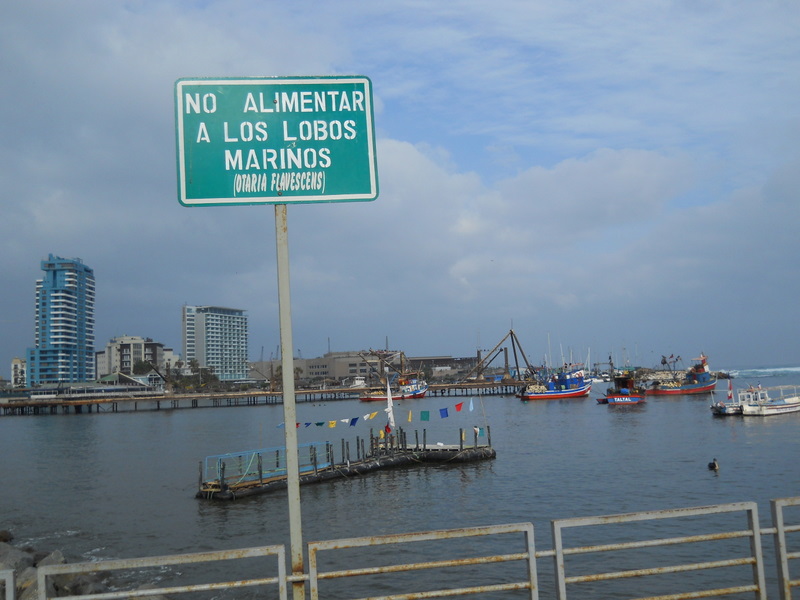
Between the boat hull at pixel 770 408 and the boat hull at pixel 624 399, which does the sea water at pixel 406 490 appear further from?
the boat hull at pixel 624 399

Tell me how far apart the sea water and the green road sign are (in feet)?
44.8

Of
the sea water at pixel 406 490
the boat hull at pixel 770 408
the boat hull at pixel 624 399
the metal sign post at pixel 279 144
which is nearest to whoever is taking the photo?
the metal sign post at pixel 279 144

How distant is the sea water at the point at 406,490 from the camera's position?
24406 millimetres

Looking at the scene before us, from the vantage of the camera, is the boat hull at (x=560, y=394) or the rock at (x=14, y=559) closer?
the rock at (x=14, y=559)

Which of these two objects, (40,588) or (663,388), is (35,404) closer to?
(663,388)

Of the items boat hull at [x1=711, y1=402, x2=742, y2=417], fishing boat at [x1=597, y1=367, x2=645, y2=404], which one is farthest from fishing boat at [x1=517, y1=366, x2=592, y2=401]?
boat hull at [x1=711, y1=402, x2=742, y2=417]

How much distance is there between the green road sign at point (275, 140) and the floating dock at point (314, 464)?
26547mm

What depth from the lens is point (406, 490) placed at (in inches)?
1256

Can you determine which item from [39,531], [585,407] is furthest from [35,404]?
[39,531]

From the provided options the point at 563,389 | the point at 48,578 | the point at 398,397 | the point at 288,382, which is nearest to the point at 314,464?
the point at 48,578

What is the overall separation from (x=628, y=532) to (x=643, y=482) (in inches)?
442

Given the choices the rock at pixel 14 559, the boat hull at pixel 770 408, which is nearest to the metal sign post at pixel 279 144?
the rock at pixel 14 559

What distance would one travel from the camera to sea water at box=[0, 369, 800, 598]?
80.1 feet

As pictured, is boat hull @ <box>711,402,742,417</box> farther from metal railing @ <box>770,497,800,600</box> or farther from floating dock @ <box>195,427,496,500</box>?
metal railing @ <box>770,497,800,600</box>
